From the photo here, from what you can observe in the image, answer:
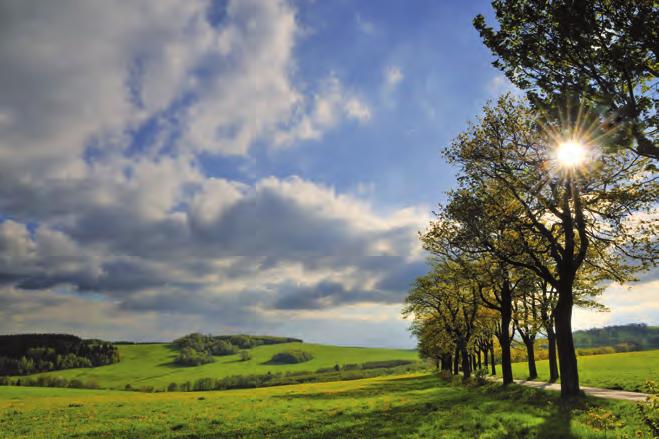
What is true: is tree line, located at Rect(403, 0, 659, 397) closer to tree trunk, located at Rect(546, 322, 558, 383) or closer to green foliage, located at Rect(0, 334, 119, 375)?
tree trunk, located at Rect(546, 322, 558, 383)

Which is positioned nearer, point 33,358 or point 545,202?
point 545,202

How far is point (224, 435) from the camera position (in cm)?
1994

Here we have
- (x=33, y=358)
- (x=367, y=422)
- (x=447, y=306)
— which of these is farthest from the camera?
(x=33, y=358)

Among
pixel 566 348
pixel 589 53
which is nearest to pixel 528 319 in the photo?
pixel 566 348

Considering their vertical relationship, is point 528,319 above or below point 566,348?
above

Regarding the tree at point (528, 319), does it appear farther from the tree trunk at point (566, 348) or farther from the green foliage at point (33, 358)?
the green foliage at point (33, 358)

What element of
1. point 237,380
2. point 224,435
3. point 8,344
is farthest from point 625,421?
point 8,344

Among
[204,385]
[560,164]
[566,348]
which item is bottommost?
[204,385]

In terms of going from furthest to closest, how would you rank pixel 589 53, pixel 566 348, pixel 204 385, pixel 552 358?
1. pixel 204 385
2. pixel 552 358
3. pixel 566 348
4. pixel 589 53

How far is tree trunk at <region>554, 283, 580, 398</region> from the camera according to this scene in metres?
24.5

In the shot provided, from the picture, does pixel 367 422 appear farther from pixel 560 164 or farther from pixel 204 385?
pixel 204 385

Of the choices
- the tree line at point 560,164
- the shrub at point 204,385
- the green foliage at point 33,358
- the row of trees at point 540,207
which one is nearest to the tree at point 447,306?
the tree line at point 560,164

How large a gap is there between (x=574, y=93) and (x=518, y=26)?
11.4ft

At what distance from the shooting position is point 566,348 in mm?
25141
